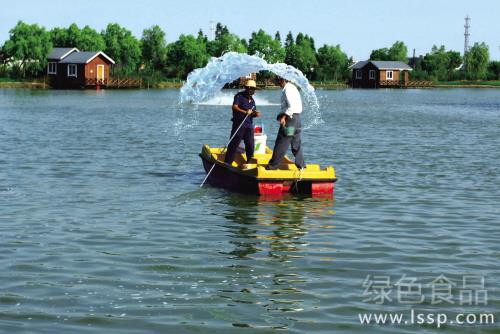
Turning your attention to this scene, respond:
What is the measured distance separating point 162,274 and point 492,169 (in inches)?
567

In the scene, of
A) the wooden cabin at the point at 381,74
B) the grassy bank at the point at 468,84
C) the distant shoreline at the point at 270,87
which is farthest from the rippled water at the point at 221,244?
the grassy bank at the point at 468,84

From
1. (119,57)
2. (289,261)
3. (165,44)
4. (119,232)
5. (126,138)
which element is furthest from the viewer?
(165,44)

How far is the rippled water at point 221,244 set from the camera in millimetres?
9125

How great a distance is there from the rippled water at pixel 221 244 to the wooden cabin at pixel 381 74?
118 metres

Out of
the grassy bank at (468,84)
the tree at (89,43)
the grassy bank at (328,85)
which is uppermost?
the tree at (89,43)

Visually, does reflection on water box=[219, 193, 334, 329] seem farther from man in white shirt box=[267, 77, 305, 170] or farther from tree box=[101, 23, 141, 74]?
tree box=[101, 23, 141, 74]

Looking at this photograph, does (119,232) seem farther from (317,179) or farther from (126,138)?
(126,138)

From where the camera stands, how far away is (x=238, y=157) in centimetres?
1841

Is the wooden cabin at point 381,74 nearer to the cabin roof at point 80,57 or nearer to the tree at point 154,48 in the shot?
the tree at point 154,48

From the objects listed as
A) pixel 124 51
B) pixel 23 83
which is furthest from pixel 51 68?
pixel 124 51

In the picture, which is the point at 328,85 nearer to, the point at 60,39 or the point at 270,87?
the point at 270,87

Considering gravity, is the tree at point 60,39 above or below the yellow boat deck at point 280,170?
above

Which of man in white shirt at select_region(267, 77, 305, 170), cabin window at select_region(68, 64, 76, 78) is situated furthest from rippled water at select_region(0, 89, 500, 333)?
cabin window at select_region(68, 64, 76, 78)

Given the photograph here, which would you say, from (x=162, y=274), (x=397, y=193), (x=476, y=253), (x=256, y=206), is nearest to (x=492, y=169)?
(x=397, y=193)
